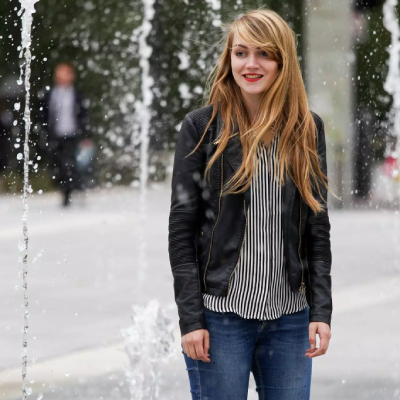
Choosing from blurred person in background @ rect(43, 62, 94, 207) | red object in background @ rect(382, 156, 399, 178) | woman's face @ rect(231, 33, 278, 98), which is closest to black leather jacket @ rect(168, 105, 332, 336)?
woman's face @ rect(231, 33, 278, 98)

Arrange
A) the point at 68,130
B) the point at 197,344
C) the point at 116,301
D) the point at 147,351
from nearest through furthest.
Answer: the point at 197,344 → the point at 147,351 → the point at 116,301 → the point at 68,130

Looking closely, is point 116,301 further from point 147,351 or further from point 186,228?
point 186,228

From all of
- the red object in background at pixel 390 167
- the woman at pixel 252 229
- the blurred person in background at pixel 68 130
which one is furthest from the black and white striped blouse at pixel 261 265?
the blurred person in background at pixel 68 130

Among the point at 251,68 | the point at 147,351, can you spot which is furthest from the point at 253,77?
the point at 147,351

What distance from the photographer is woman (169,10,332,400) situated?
2.09 meters

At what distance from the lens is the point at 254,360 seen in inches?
85.3

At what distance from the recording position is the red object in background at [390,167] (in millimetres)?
11117

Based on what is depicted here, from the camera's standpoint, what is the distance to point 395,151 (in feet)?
41.1

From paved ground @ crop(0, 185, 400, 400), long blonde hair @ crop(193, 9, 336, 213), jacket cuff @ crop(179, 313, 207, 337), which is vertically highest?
long blonde hair @ crop(193, 9, 336, 213)

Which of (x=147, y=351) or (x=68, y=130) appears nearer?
(x=147, y=351)

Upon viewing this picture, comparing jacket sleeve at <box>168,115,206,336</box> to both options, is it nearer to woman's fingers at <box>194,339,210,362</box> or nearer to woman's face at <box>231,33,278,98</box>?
woman's fingers at <box>194,339,210,362</box>

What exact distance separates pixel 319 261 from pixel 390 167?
9643mm

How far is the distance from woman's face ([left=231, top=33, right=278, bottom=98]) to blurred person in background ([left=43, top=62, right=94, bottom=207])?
932cm

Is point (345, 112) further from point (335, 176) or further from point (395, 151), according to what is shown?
point (395, 151)
